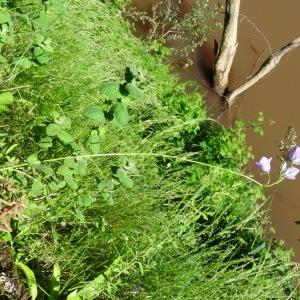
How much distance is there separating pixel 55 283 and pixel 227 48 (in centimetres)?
306

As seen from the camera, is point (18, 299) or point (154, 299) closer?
point (18, 299)

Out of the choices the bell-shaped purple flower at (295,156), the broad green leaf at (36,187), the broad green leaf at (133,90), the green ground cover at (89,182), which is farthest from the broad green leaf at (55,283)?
the bell-shaped purple flower at (295,156)

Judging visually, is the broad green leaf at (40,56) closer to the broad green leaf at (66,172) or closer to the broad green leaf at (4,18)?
the broad green leaf at (4,18)

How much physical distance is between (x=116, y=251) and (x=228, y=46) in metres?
2.74

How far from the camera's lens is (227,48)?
14.5 feet

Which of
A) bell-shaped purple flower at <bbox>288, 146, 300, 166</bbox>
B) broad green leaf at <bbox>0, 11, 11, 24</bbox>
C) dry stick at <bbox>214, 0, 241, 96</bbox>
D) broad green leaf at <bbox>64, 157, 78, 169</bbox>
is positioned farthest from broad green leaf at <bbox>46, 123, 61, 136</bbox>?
dry stick at <bbox>214, 0, 241, 96</bbox>

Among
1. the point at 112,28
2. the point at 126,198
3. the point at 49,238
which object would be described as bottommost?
the point at 49,238

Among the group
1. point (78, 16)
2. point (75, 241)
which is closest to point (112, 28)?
point (78, 16)

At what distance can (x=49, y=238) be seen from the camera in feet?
7.47

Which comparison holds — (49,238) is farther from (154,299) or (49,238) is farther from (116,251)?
(154,299)

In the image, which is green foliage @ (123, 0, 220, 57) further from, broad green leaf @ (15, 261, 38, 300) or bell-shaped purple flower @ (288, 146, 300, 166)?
broad green leaf @ (15, 261, 38, 300)

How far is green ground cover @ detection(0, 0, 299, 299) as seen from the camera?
67.8 inches

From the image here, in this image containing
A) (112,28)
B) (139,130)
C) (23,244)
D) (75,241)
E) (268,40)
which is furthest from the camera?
(268,40)

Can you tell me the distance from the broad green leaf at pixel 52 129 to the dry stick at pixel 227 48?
277cm
